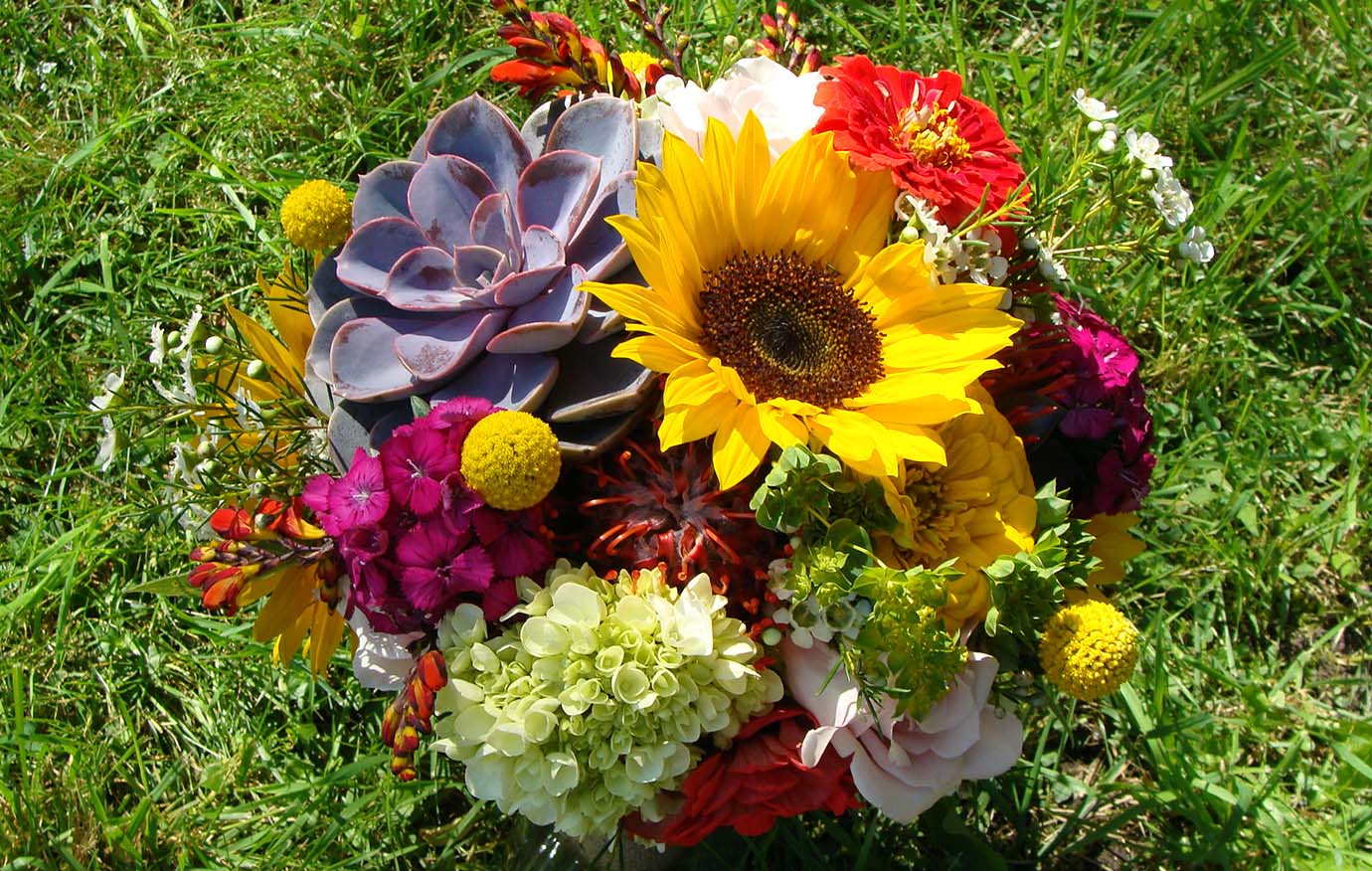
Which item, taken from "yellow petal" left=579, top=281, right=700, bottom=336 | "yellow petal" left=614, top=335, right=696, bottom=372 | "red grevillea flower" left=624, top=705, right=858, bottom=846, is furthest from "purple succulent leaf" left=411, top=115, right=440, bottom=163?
"red grevillea flower" left=624, top=705, right=858, bottom=846

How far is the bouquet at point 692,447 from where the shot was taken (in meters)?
1.21

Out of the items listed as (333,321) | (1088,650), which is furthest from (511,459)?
(1088,650)

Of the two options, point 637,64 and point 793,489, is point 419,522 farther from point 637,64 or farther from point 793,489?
point 637,64

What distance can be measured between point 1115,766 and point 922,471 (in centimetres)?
96

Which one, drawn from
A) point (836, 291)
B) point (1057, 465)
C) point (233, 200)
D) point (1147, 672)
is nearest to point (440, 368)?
point (836, 291)

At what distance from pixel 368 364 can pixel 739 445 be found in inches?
17.5

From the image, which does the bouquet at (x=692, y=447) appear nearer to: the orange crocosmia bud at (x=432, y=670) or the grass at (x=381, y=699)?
the orange crocosmia bud at (x=432, y=670)

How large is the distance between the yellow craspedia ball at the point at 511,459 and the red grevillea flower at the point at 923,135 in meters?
0.48

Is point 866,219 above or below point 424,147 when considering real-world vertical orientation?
below

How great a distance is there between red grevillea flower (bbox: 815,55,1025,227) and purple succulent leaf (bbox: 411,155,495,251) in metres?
0.40

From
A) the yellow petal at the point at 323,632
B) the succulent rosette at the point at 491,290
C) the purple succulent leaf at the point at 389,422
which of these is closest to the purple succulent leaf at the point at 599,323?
the succulent rosette at the point at 491,290

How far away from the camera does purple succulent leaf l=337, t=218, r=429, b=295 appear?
53.6 inches

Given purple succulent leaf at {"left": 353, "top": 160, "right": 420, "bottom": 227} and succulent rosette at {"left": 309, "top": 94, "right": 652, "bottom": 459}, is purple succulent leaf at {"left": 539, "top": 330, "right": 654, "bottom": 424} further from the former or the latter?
purple succulent leaf at {"left": 353, "top": 160, "right": 420, "bottom": 227}

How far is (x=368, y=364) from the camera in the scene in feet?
4.41
